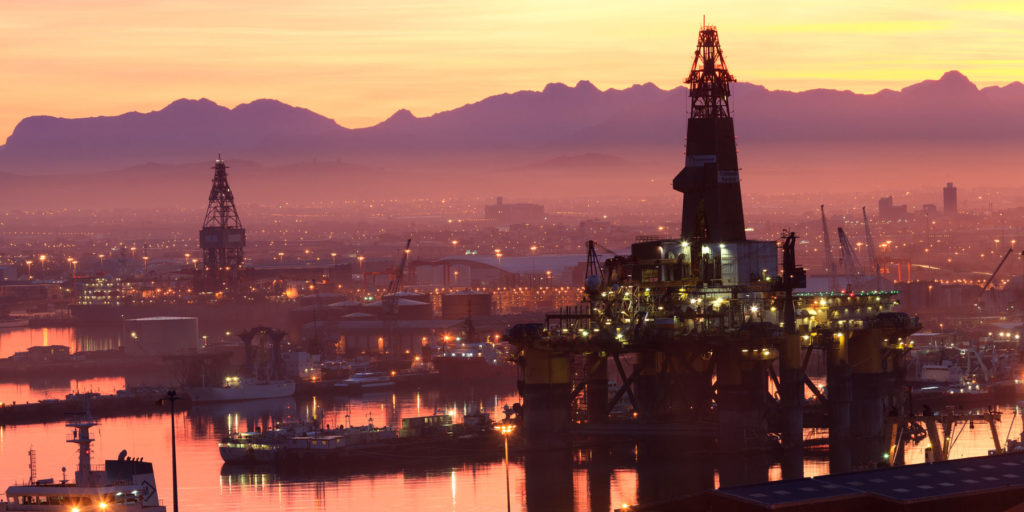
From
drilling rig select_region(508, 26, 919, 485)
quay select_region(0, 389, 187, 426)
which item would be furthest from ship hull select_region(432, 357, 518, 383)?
drilling rig select_region(508, 26, 919, 485)

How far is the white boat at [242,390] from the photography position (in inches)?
5566

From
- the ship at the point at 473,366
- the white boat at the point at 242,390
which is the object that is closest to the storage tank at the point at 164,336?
the ship at the point at 473,366

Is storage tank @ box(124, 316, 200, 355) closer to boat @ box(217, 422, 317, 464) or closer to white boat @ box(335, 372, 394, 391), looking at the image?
white boat @ box(335, 372, 394, 391)

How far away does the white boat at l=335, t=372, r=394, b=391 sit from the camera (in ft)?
487

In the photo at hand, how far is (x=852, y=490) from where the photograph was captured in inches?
2425

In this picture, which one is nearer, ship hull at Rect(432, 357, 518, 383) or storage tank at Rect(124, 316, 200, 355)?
ship hull at Rect(432, 357, 518, 383)

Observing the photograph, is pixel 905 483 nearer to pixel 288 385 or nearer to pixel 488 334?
pixel 288 385

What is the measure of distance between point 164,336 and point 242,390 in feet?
143

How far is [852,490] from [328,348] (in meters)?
122

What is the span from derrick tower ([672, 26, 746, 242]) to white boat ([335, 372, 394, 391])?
53.6 m

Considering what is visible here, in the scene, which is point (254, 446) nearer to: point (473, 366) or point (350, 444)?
point (350, 444)

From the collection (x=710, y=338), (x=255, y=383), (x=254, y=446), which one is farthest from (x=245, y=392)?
(x=710, y=338)

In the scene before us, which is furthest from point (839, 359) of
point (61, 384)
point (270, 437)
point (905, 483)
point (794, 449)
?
point (61, 384)

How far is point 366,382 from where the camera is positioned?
494ft
